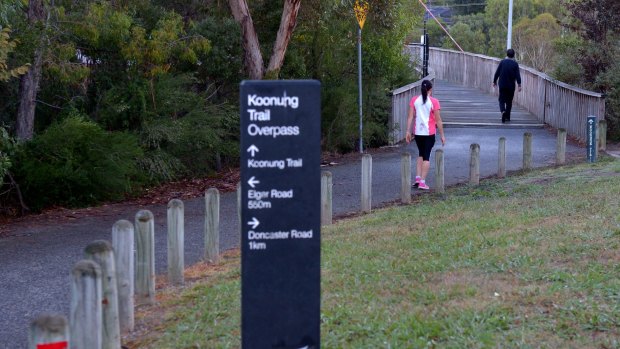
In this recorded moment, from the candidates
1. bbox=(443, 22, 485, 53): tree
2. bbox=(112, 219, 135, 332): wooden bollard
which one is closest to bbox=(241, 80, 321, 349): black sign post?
bbox=(112, 219, 135, 332): wooden bollard

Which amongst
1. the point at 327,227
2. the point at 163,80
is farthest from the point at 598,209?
the point at 163,80

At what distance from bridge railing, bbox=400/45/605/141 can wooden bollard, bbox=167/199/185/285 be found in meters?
14.4

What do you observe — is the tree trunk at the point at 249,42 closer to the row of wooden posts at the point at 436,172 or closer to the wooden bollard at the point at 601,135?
the row of wooden posts at the point at 436,172

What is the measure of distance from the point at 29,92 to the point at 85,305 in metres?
10.9

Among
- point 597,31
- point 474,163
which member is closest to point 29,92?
point 474,163

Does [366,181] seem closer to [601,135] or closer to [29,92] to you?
[29,92]

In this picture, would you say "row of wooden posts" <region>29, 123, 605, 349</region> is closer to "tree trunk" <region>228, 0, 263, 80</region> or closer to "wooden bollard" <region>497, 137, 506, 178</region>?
"wooden bollard" <region>497, 137, 506, 178</region>

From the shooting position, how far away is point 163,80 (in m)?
17.7

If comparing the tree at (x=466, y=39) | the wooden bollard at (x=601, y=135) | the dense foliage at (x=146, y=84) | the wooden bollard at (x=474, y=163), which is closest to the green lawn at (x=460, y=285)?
the wooden bollard at (x=474, y=163)

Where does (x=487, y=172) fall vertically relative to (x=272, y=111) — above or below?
below

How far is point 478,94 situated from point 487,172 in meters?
19.5

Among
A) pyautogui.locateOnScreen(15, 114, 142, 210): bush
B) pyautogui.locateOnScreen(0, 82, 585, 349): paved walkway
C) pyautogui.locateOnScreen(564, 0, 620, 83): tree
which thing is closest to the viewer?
pyautogui.locateOnScreen(0, 82, 585, 349): paved walkway

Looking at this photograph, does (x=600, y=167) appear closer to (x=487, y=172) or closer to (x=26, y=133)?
(x=487, y=172)

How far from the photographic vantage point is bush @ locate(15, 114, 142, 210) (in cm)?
1459
